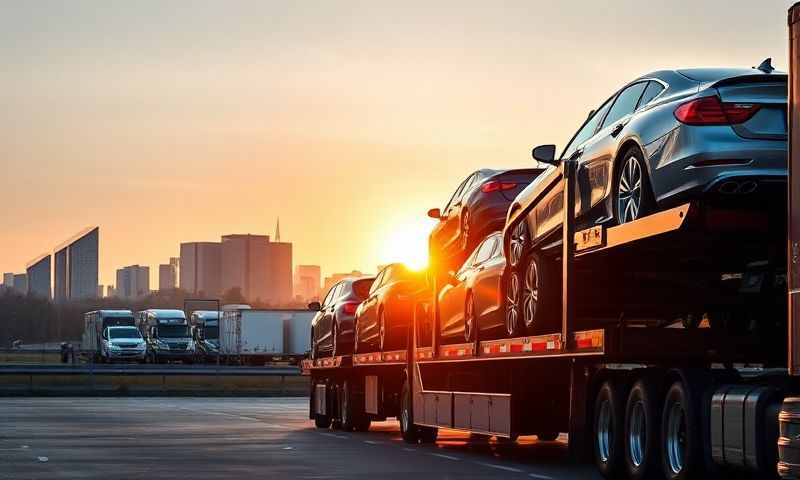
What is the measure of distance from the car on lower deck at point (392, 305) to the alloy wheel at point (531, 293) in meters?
6.11

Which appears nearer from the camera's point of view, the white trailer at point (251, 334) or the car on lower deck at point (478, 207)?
the car on lower deck at point (478, 207)

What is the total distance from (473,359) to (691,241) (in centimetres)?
589

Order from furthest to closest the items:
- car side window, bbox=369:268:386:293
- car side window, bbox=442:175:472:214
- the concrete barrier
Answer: the concrete barrier
car side window, bbox=369:268:386:293
car side window, bbox=442:175:472:214

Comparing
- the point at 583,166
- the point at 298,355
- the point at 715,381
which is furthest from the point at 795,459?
the point at 298,355

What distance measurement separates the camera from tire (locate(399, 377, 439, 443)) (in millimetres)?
21500

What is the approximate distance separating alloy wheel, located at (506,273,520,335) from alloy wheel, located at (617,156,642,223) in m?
3.33

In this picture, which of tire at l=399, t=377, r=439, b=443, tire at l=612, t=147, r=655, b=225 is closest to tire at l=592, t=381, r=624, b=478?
tire at l=612, t=147, r=655, b=225

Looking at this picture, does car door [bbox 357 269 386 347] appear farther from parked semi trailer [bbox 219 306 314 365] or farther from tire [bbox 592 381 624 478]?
parked semi trailer [bbox 219 306 314 365]

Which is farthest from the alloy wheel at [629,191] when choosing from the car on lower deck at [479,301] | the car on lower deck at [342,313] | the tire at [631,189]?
the car on lower deck at [342,313]

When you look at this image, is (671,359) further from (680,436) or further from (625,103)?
(625,103)

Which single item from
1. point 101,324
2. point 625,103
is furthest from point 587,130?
point 101,324

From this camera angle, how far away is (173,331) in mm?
71750

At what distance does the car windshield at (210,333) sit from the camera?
71875 millimetres

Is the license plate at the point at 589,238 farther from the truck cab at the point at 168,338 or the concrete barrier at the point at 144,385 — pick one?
the truck cab at the point at 168,338
